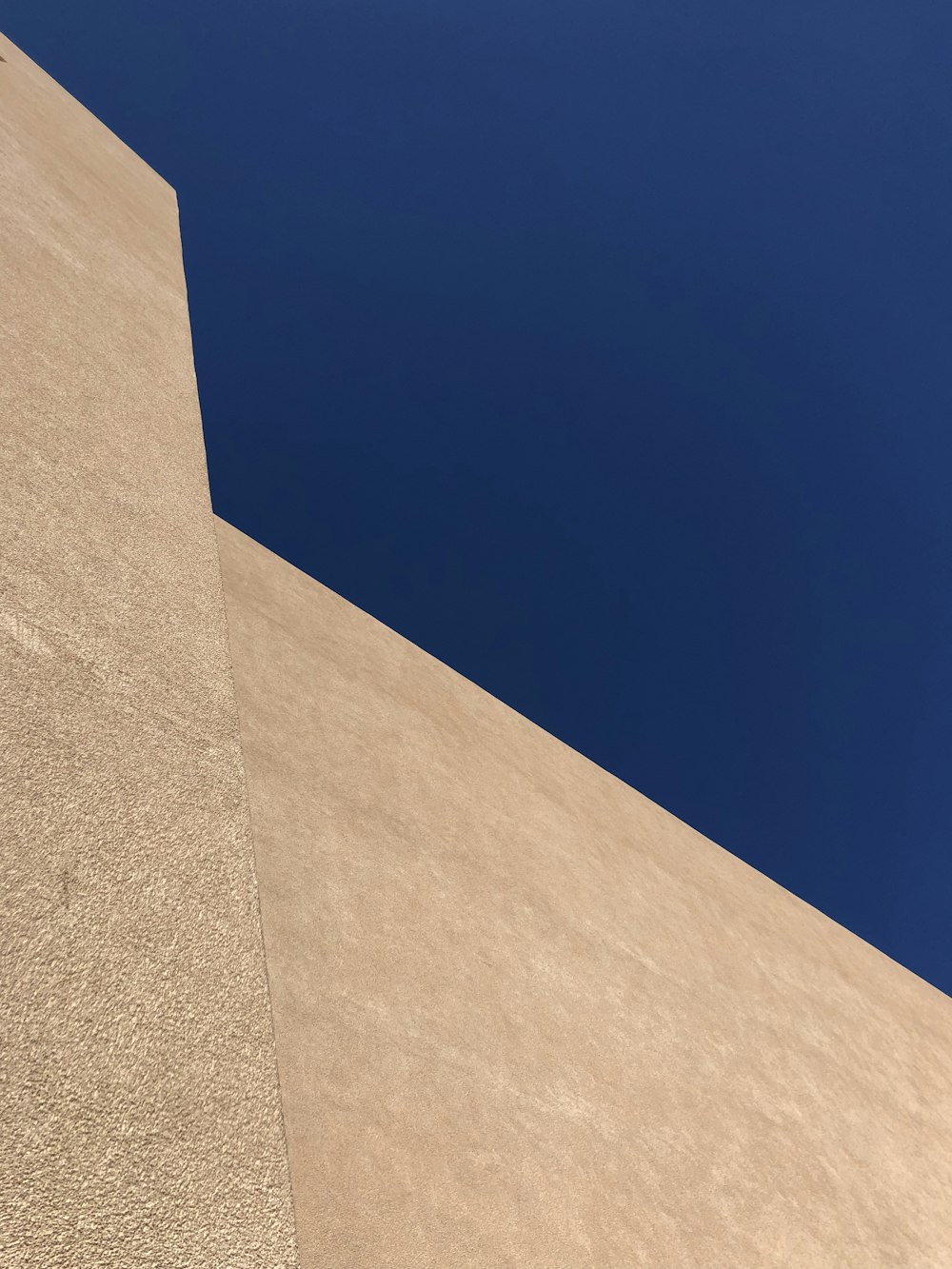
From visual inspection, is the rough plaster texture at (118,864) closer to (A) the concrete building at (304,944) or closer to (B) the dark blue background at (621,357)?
(A) the concrete building at (304,944)

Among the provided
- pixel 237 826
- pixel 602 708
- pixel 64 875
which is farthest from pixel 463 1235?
pixel 602 708

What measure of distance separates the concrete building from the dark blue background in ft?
76.2

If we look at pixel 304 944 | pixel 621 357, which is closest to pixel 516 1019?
pixel 304 944

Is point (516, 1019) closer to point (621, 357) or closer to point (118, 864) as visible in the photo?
point (118, 864)

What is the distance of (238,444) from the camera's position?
30625 millimetres

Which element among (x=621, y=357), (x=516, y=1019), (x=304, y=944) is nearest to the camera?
(x=304, y=944)

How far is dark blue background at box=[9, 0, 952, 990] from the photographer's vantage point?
29.5 meters

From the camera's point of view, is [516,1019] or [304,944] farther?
[516,1019]

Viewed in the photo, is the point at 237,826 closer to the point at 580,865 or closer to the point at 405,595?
the point at 580,865

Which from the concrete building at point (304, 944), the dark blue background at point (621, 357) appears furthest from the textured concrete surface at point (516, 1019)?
the dark blue background at point (621, 357)

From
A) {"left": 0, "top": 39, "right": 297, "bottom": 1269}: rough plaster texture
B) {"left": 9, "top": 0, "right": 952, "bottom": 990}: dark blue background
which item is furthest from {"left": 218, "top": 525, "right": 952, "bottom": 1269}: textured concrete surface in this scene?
{"left": 9, "top": 0, "right": 952, "bottom": 990}: dark blue background

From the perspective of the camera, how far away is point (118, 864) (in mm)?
1609

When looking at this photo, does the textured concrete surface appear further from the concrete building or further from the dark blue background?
the dark blue background

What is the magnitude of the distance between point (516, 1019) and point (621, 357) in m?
32.5
